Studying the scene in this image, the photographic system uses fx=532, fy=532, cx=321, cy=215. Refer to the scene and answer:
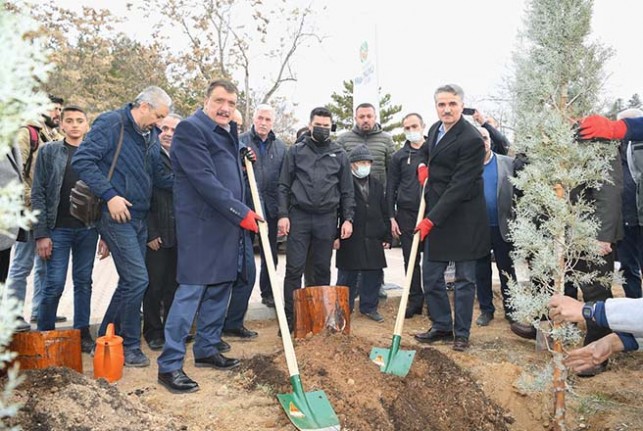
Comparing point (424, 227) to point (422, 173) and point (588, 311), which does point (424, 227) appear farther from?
point (588, 311)

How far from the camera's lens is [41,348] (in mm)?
3652

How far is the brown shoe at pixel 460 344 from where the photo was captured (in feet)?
15.6

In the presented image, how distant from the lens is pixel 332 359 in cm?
409

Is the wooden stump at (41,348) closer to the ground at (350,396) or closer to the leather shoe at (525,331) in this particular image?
the ground at (350,396)

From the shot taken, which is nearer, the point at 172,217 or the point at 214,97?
the point at 214,97

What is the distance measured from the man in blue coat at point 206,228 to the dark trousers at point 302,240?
104 centimetres

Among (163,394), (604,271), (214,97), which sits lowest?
(163,394)

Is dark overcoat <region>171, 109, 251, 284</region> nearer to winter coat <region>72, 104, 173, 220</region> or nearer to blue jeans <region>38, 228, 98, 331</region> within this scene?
winter coat <region>72, 104, 173, 220</region>

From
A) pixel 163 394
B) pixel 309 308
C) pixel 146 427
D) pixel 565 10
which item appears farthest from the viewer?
pixel 309 308

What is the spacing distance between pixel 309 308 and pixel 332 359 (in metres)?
0.72

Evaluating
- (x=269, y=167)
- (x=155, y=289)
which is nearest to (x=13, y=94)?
(x=155, y=289)

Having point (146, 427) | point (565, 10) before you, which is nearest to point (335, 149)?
point (565, 10)

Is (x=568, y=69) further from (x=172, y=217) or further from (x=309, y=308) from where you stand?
(x=172, y=217)

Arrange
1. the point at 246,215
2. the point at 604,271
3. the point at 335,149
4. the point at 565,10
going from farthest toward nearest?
the point at 335,149
the point at 604,271
the point at 246,215
the point at 565,10
